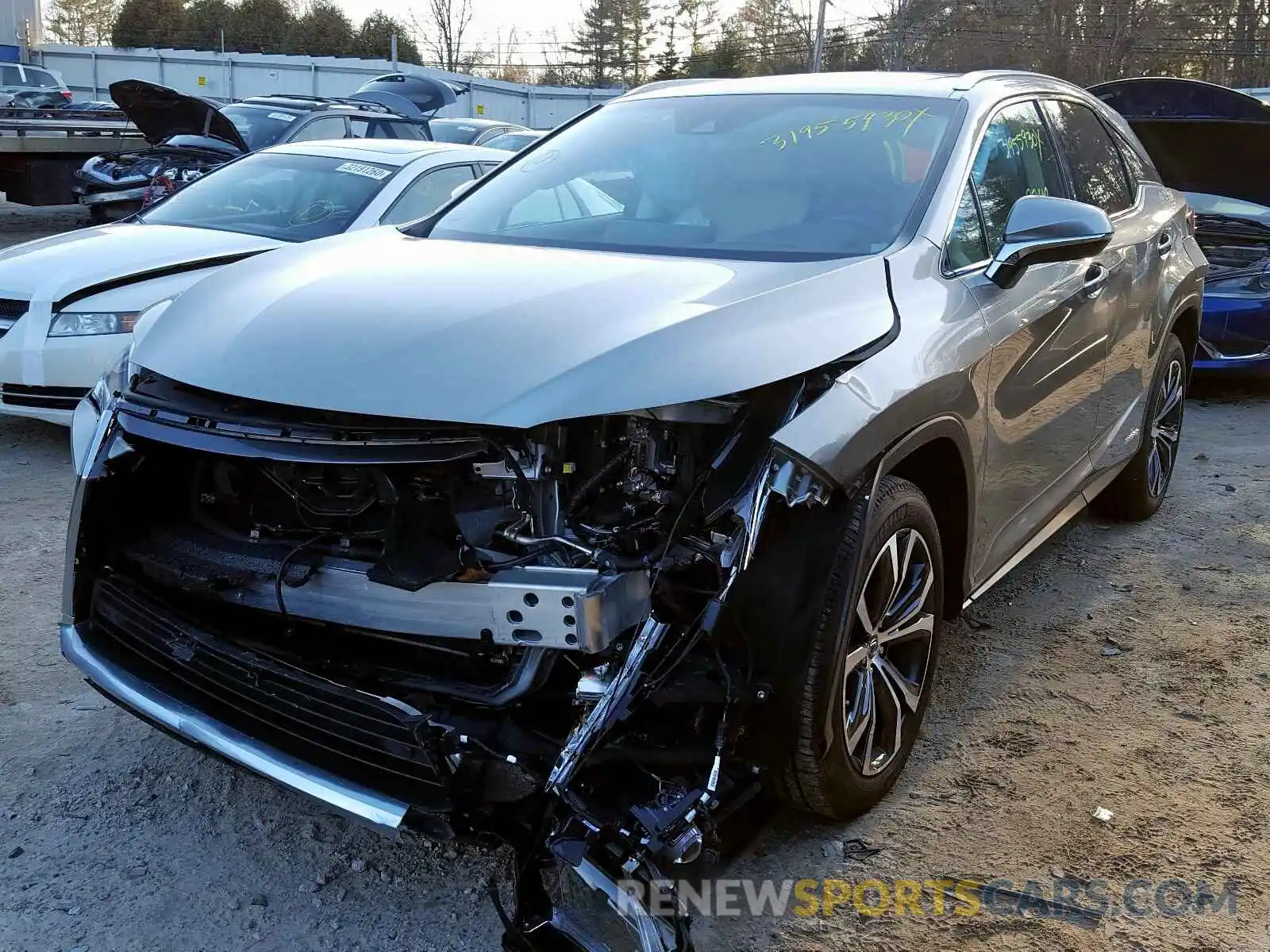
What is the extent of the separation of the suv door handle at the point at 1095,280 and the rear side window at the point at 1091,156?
1.13 ft

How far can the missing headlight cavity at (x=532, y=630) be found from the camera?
7.30ft

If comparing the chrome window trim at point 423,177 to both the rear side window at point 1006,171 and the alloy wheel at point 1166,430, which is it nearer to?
the rear side window at point 1006,171

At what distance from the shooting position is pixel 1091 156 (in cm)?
434

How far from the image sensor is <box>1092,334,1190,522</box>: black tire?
4.86m

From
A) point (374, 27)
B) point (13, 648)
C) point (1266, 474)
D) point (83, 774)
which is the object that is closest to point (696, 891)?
point (83, 774)

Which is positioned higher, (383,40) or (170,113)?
(383,40)

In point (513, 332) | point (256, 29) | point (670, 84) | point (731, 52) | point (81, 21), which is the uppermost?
point (81, 21)

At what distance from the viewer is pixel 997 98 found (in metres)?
3.67

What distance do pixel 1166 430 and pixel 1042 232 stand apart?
8.44 feet

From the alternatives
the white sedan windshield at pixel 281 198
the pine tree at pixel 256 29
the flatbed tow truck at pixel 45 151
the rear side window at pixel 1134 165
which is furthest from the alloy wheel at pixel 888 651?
the pine tree at pixel 256 29

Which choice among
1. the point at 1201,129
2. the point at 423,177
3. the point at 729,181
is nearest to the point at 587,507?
the point at 729,181

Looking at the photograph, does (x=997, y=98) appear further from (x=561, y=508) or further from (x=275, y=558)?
(x=275, y=558)

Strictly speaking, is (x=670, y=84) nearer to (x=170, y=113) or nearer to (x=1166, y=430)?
(x=1166, y=430)

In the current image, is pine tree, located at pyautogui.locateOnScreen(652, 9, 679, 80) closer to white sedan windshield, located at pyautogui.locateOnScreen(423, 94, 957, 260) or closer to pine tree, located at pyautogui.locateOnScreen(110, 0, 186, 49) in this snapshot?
pine tree, located at pyautogui.locateOnScreen(110, 0, 186, 49)
